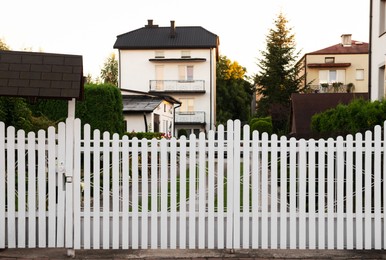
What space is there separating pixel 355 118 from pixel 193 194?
4263 mm

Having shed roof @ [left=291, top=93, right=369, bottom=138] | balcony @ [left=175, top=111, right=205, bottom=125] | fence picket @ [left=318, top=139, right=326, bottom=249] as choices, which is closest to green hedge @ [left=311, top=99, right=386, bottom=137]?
fence picket @ [left=318, top=139, right=326, bottom=249]

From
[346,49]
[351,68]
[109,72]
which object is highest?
[109,72]

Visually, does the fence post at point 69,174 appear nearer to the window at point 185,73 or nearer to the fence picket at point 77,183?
the fence picket at point 77,183

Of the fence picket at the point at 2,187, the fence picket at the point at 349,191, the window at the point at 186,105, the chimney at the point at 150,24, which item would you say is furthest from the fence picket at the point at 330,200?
the chimney at the point at 150,24

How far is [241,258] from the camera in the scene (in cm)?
655

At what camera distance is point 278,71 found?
51219 mm

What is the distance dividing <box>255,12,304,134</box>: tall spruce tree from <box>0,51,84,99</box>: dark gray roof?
4298 centimetres

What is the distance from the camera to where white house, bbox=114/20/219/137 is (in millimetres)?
47375

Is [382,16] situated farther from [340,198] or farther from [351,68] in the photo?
[351,68]

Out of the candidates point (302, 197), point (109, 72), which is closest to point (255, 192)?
point (302, 197)

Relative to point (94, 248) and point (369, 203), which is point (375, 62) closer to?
point (369, 203)

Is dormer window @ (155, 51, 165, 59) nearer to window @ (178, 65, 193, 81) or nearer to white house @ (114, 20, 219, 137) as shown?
white house @ (114, 20, 219, 137)

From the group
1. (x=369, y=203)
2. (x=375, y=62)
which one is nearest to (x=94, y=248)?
(x=369, y=203)

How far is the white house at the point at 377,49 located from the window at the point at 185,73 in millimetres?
31477
